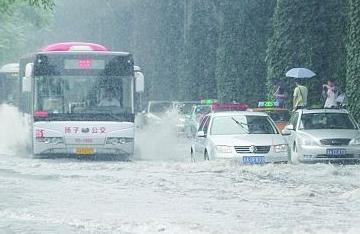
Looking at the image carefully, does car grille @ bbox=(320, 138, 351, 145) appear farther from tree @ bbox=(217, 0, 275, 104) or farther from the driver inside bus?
tree @ bbox=(217, 0, 275, 104)

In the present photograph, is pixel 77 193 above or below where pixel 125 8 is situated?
below

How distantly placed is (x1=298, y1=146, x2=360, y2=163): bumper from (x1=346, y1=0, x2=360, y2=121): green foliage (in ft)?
20.3

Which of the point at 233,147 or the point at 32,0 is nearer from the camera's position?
the point at 233,147

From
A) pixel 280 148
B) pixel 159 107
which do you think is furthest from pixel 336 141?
pixel 159 107

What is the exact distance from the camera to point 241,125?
2328 cm

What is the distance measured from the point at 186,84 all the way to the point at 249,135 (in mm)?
37120

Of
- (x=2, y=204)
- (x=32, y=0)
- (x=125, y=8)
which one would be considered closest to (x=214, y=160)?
(x=2, y=204)

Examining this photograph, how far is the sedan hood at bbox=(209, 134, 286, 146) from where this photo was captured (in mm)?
21891

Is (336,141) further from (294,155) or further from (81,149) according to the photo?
(81,149)

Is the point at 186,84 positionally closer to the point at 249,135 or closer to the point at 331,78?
the point at 331,78

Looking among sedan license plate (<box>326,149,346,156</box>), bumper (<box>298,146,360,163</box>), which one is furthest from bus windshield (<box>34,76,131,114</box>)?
sedan license plate (<box>326,149,346,156</box>)

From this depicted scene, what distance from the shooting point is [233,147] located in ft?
71.5

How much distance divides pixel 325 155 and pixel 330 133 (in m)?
0.70

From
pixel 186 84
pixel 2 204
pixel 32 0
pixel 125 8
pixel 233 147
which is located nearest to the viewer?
pixel 2 204
